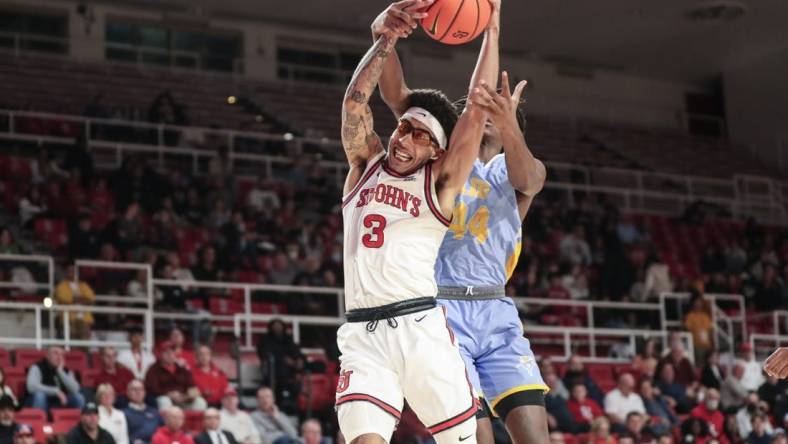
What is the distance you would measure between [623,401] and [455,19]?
1130 centimetres

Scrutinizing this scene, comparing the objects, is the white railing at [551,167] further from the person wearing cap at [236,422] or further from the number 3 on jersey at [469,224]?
the number 3 on jersey at [469,224]

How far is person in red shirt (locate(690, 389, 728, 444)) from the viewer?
17.6m

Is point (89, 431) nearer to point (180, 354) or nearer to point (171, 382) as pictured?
point (171, 382)

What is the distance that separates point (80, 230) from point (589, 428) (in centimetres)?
714

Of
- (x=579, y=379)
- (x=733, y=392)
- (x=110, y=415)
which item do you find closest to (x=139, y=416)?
(x=110, y=415)

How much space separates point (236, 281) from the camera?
18.3 m

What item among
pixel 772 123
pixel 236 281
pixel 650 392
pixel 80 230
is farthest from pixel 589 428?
pixel 772 123

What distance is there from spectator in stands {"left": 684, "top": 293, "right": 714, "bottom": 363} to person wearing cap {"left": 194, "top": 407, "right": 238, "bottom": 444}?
9.15m

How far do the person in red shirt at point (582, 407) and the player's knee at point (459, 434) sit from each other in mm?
10497

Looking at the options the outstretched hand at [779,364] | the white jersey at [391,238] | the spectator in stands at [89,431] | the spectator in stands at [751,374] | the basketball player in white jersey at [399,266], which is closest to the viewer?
the basketball player in white jersey at [399,266]

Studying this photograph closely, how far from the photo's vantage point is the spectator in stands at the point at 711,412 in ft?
57.9

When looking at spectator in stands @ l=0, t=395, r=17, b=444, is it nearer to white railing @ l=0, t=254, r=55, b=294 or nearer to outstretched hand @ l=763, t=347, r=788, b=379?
white railing @ l=0, t=254, r=55, b=294

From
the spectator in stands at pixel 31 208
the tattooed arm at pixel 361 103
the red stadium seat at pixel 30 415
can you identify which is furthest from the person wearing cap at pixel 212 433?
the tattooed arm at pixel 361 103

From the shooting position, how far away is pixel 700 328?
2048 centimetres
